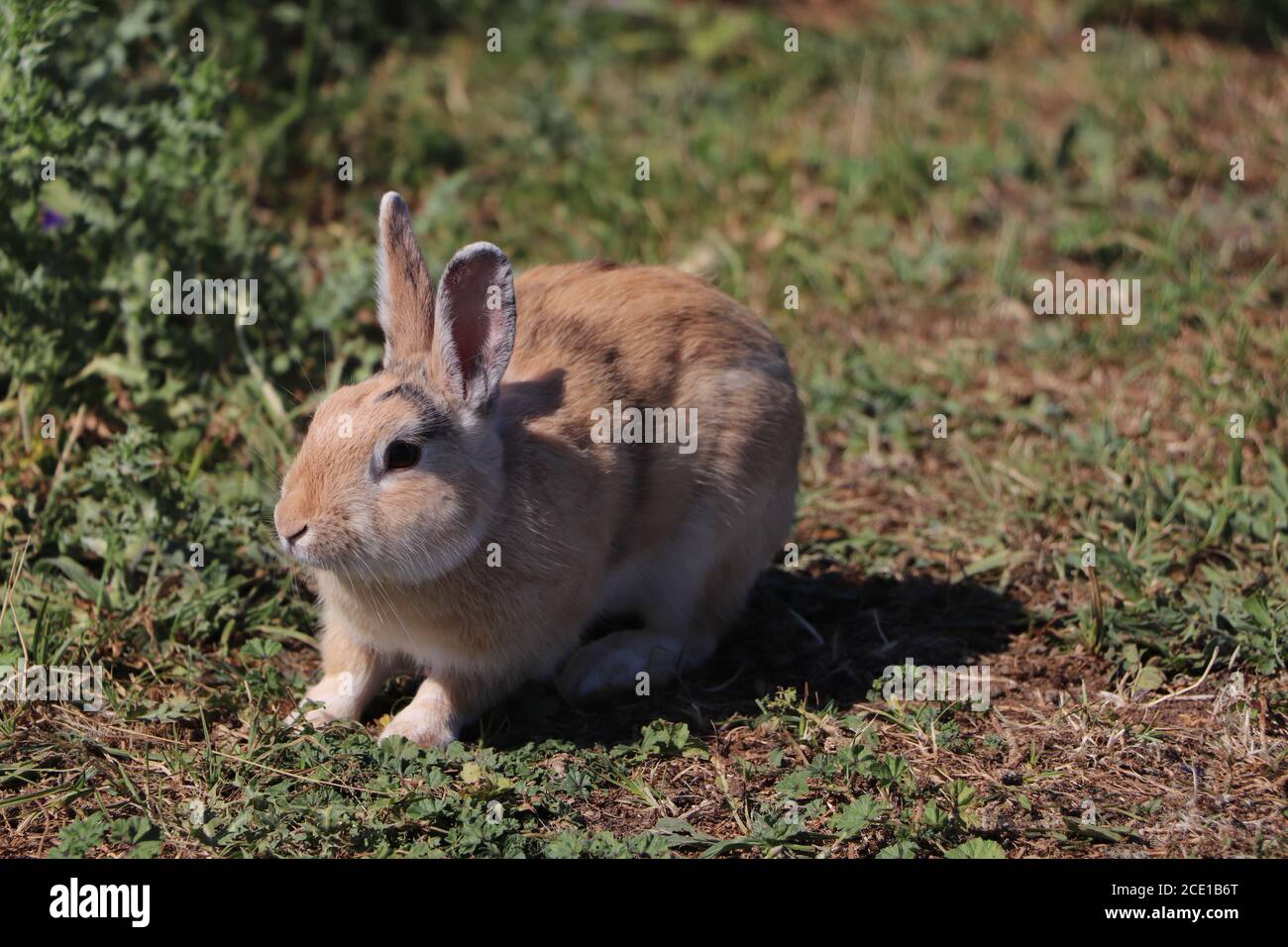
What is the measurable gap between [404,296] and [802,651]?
6.54 ft

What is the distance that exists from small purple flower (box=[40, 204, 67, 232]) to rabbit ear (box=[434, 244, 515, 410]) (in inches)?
86.9

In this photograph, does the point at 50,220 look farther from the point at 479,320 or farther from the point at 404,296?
the point at 479,320

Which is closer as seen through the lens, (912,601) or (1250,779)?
(1250,779)

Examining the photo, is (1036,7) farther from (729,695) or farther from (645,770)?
(645,770)

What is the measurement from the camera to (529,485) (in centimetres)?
491

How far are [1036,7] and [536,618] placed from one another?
23.1 feet

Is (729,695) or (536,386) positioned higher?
(536,386)

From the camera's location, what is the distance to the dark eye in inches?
179

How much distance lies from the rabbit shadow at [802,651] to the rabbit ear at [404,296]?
1289 mm

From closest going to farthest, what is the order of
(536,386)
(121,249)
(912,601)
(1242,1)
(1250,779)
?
1. (1250,779)
2. (536,386)
3. (912,601)
4. (121,249)
5. (1242,1)

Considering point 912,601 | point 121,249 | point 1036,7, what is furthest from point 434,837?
point 1036,7

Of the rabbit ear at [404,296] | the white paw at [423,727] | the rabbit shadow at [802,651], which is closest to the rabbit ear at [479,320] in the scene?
the rabbit ear at [404,296]
